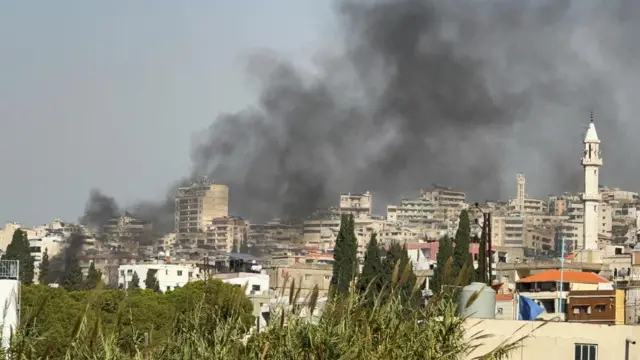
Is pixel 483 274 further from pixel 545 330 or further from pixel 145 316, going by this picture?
pixel 145 316

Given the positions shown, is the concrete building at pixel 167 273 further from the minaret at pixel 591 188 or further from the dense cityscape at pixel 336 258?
the minaret at pixel 591 188

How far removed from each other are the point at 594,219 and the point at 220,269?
992 inches

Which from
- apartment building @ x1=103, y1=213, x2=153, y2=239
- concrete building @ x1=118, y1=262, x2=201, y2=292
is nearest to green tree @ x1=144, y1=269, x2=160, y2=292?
concrete building @ x1=118, y1=262, x2=201, y2=292

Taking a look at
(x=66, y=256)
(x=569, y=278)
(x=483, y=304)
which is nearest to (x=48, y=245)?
(x=66, y=256)

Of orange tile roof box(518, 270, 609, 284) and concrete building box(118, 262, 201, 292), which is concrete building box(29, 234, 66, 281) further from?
orange tile roof box(518, 270, 609, 284)

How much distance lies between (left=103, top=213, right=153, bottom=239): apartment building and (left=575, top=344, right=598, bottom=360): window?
147669 mm

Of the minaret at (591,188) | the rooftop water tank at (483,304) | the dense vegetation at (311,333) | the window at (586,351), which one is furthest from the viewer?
the minaret at (591,188)

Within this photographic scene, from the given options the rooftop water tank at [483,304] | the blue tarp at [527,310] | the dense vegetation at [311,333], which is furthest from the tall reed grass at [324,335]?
the blue tarp at [527,310]

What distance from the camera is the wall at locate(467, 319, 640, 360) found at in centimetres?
1816

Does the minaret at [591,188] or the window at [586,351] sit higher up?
the minaret at [591,188]

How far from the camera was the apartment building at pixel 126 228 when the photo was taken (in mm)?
166750

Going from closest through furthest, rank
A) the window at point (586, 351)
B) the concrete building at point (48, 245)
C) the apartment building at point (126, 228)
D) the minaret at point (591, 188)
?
the window at point (586, 351), the minaret at point (591, 188), the concrete building at point (48, 245), the apartment building at point (126, 228)

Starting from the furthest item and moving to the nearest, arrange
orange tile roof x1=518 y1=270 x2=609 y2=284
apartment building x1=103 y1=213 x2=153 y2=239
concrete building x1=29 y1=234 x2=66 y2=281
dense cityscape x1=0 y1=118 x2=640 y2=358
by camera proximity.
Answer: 1. apartment building x1=103 y1=213 x2=153 y2=239
2. concrete building x1=29 y1=234 x2=66 y2=281
3. orange tile roof x1=518 y1=270 x2=609 y2=284
4. dense cityscape x1=0 y1=118 x2=640 y2=358

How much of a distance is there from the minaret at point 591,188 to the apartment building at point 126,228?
195ft
